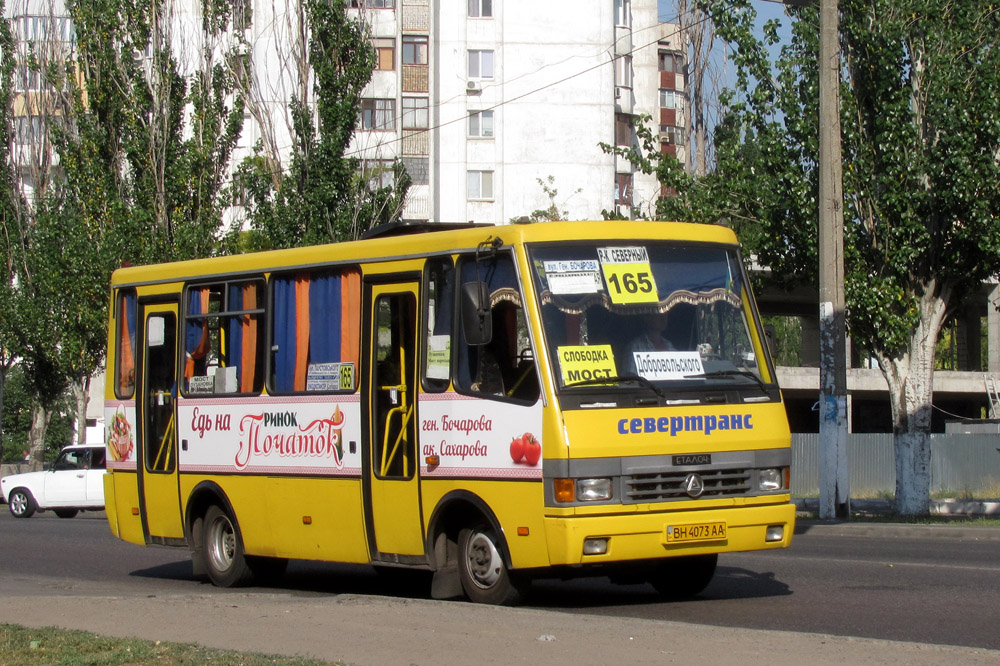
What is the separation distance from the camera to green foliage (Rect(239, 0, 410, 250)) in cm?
3456

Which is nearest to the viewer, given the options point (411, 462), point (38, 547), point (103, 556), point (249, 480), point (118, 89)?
point (411, 462)

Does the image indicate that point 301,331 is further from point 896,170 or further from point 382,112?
point 382,112

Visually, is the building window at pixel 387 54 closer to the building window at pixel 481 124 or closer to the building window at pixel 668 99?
the building window at pixel 481 124

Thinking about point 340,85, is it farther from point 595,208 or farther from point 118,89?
point 595,208

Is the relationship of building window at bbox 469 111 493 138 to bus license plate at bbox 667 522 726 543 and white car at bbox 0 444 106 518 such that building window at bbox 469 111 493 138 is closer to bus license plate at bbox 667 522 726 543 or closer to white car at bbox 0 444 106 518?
white car at bbox 0 444 106 518

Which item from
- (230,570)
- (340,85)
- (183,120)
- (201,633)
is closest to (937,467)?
(340,85)

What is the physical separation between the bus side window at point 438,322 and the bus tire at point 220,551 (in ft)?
11.3

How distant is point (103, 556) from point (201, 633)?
972cm

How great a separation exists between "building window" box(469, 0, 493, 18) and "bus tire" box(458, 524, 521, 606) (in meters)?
53.4

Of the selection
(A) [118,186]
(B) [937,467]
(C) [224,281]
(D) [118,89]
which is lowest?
(B) [937,467]

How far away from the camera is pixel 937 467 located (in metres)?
38.3

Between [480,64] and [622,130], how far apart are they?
288 inches

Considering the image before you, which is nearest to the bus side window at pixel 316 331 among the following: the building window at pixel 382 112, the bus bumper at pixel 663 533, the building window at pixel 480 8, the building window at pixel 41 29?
the bus bumper at pixel 663 533

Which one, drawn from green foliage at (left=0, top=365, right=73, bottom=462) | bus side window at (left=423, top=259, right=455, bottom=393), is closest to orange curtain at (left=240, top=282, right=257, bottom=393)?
bus side window at (left=423, top=259, right=455, bottom=393)
